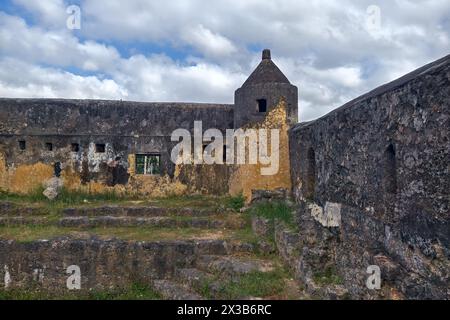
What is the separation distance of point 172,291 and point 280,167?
208 inches

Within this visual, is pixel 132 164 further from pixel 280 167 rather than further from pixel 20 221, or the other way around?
pixel 280 167

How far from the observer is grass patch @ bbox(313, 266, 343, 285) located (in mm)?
6423

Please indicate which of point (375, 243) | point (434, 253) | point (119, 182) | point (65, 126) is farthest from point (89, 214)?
point (434, 253)

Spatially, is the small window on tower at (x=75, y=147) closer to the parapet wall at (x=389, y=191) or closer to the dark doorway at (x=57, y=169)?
the dark doorway at (x=57, y=169)

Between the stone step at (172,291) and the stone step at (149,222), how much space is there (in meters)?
2.33

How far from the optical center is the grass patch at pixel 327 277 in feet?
21.1

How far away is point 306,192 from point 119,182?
22.7 feet

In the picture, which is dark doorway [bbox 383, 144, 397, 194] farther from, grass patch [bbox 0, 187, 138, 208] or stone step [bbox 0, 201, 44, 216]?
stone step [bbox 0, 201, 44, 216]

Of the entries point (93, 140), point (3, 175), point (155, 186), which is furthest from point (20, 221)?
point (155, 186)

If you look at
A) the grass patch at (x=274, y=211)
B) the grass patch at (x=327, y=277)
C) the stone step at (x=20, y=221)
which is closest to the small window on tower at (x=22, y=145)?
the stone step at (x=20, y=221)

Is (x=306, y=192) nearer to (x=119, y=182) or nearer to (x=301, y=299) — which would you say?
(x=301, y=299)

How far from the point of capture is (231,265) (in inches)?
311

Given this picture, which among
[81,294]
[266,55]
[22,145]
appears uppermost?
[266,55]

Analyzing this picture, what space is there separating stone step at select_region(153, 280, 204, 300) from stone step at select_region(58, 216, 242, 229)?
233cm
